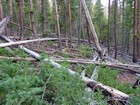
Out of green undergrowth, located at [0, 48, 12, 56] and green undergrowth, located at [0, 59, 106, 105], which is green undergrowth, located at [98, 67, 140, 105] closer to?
green undergrowth, located at [0, 48, 12, 56]

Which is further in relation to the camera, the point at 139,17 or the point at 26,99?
the point at 139,17

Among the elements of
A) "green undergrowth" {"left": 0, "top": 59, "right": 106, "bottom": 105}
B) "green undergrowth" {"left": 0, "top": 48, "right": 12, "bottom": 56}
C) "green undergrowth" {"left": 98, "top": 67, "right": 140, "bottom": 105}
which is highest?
"green undergrowth" {"left": 0, "top": 48, "right": 12, "bottom": 56}

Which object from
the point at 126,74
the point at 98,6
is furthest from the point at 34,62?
the point at 98,6

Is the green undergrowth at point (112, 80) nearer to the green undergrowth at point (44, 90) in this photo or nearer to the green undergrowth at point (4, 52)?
the green undergrowth at point (4, 52)

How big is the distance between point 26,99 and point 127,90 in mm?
4573

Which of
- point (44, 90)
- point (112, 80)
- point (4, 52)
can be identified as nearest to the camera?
point (44, 90)

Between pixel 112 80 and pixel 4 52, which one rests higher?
pixel 4 52

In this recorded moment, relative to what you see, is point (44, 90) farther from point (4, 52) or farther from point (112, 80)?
point (112, 80)

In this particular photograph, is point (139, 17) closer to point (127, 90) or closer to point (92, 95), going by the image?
point (127, 90)

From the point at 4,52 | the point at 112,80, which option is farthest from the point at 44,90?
the point at 112,80

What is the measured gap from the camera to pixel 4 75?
433cm

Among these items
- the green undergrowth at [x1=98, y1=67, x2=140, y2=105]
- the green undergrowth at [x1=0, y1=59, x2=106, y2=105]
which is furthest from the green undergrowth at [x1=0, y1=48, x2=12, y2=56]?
the green undergrowth at [x1=0, y1=59, x2=106, y2=105]

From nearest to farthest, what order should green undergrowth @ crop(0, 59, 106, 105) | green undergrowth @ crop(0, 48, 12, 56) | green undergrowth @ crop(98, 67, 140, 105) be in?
green undergrowth @ crop(0, 59, 106, 105) < green undergrowth @ crop(98, 67, 140, 105) < green undergrowth @ crop(0, 48, 12, 56)

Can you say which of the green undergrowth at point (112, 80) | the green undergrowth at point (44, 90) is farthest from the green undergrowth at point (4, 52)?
the green undergrowth at point (44, 90)
